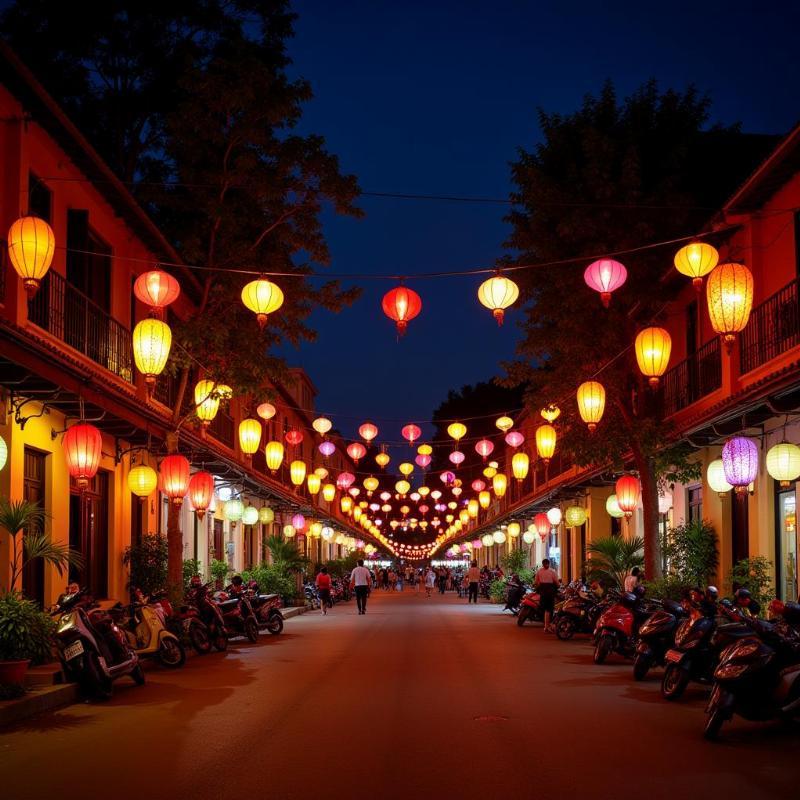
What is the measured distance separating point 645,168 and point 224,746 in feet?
60.9

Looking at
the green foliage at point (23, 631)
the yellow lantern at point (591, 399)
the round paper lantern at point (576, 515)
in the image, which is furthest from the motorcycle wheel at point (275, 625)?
the round paper lantern at point (576, 515)

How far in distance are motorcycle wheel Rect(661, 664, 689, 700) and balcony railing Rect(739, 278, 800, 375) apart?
732cm

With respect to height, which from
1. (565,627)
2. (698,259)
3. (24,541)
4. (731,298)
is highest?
→ (698,259)

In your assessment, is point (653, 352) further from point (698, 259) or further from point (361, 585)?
point (361, 585)

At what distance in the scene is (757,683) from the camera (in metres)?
9.27

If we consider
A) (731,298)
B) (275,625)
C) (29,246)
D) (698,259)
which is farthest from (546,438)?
(29,246)

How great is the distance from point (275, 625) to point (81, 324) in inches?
366

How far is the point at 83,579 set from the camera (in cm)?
1967

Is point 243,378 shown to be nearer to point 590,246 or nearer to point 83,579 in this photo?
point 83,579

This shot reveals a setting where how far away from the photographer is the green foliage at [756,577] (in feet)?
57.8

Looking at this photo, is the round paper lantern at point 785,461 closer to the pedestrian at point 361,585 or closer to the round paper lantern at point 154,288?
the round paper lantern at point 154,288

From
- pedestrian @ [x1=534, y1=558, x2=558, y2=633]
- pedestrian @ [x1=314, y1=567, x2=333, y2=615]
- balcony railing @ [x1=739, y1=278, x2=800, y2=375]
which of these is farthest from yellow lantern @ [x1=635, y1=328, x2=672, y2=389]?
pedestrian @ [x1=314, y1=567, x2=333, y2=615]

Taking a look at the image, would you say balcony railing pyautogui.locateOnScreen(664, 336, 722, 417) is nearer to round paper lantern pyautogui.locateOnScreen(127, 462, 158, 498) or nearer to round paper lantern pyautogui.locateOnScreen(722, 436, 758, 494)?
round paper lantern pyautogui.locateOnScreen(722, 436, 758, 494)

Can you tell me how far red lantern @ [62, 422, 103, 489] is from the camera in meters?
15.3
